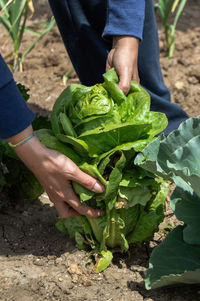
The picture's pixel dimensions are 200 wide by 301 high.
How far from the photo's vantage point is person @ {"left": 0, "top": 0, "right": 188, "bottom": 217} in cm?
179

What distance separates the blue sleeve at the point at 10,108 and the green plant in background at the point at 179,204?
51cm

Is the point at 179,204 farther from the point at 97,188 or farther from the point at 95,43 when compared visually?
the point at 95,43

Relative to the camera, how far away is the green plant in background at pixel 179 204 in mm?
1673

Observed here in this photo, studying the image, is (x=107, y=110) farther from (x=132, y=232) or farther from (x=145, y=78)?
(x=145, y=78)

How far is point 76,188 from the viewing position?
1.97 metres

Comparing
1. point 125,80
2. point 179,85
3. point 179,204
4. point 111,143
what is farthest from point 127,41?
point 179,85

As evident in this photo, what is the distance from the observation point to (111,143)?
1.91m

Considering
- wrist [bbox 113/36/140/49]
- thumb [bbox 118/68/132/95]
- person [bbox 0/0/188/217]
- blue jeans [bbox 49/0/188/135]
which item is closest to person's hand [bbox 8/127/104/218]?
person [bbox 0/0/188/217]

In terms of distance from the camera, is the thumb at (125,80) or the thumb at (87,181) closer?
the thumb at (87,181)

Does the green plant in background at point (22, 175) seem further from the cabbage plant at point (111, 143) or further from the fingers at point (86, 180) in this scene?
the fingers at point (86, 180)

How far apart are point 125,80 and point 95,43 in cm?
95

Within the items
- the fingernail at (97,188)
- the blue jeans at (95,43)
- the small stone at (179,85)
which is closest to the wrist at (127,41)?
the blue jeans at (95,43)

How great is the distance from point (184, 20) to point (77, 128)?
385 cm

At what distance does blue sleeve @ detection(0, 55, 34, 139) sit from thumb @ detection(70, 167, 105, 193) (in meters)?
0.31
